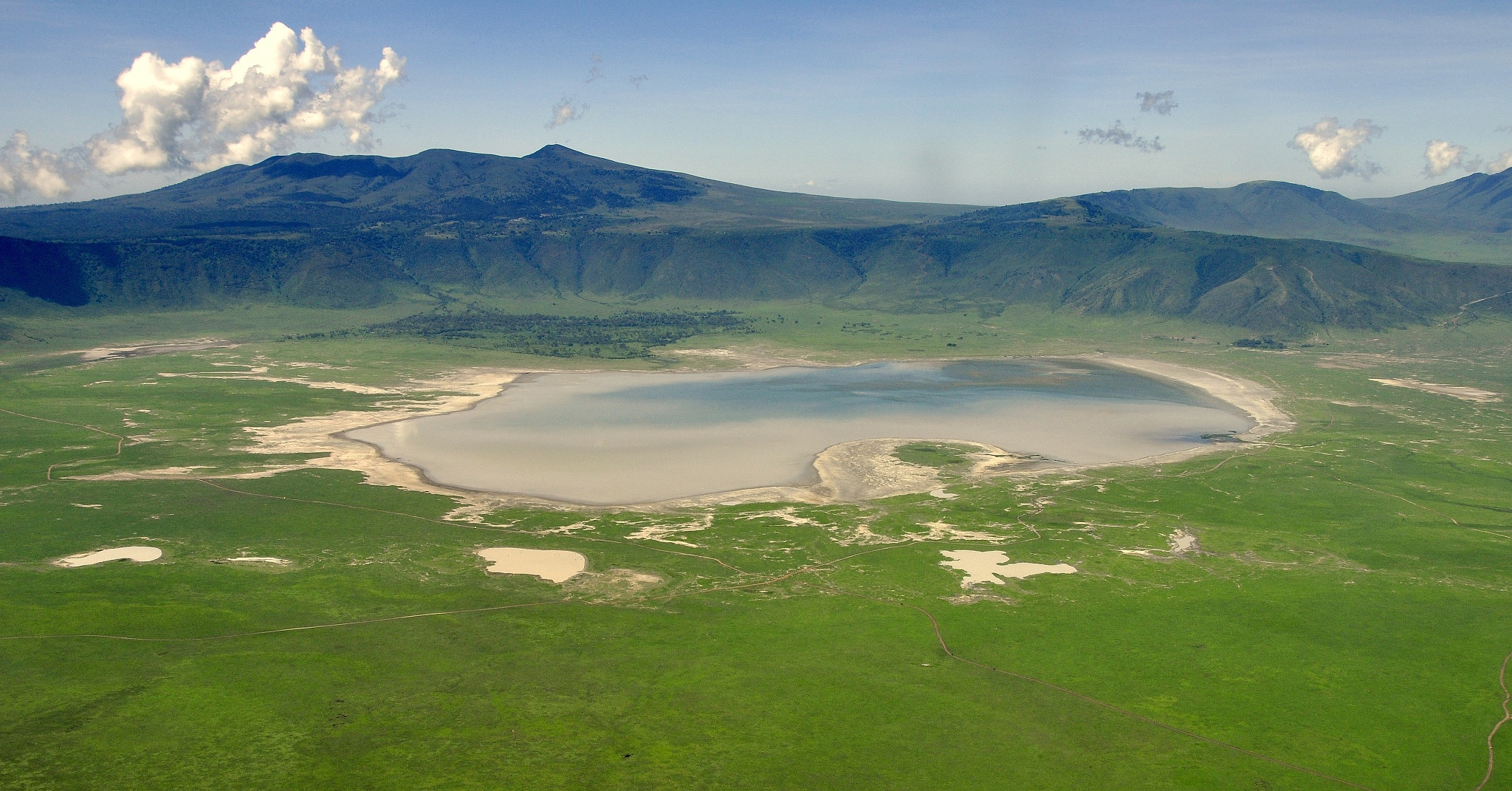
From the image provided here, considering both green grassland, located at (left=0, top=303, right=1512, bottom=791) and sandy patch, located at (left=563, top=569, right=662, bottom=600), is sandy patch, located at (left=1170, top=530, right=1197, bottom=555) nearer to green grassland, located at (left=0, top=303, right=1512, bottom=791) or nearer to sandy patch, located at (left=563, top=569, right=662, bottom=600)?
green grassland, located at (left=0, top=303, right=1512, bottom=791)

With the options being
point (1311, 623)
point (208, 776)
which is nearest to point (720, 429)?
point (1311, 623)

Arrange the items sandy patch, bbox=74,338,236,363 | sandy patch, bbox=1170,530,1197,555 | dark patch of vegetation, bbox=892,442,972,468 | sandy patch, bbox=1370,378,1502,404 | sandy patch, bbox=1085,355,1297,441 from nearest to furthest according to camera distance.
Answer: sandy patch, bbox=1170,530,1197,555
dark patch of vegetation, bbox=892,442,972,468
sandy patch, bbox=1085,355,1297,441
sandy patch, bbox=1370,378,1502,404
sandy patch, bbox=74,338,236,363

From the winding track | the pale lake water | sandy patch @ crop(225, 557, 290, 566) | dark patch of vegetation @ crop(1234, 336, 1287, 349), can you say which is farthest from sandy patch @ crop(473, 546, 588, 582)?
dark patch of vegetation @ crop(1234, 336, 1287, 349)

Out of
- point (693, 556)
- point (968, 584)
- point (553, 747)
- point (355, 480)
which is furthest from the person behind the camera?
point (355, 480)

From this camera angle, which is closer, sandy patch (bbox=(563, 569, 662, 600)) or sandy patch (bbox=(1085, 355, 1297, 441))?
sandy patch (bbox=(563, 569, 662, 600))

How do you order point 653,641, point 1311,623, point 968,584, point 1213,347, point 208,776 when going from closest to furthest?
point 208,776
point 653,641
point 1311,623
point 968,584
point 1213,347

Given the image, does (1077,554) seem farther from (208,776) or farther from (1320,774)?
(208,776)

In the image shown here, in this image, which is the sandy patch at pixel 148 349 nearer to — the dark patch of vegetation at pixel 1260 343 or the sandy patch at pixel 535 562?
the sandy patch at pixel 535 562
